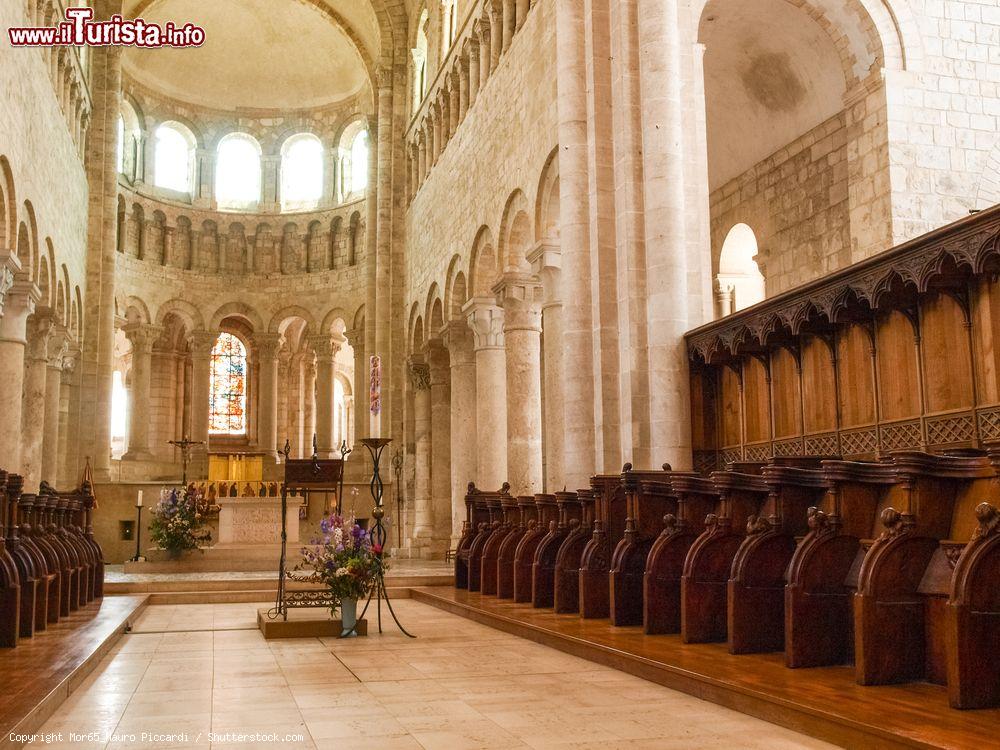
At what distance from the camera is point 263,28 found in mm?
31297

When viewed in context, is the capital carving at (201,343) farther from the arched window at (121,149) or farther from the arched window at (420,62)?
the arched window at (420,62)

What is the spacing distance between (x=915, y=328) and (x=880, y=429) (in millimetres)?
939

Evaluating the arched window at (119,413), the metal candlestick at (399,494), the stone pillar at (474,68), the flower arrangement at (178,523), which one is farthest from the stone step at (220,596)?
the arched window at (119,413)

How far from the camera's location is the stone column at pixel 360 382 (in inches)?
1151

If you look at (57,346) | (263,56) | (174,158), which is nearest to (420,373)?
(57,346)

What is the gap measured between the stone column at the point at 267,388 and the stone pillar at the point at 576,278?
20.5 meters

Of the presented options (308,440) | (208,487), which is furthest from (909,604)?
(308,440)

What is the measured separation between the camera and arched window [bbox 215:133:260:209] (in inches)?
1277

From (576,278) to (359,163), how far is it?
20453 mm

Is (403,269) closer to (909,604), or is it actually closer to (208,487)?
(208,487)

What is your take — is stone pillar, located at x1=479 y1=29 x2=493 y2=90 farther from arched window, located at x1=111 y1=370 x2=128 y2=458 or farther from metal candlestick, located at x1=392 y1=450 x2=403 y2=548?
arched window, located at x1=111 y1=370 x2=128 y2=458

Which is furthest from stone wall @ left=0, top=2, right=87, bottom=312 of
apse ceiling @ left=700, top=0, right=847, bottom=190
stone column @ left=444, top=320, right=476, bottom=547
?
apse ceiling @ left=700, top=0, right=847, bottom=190

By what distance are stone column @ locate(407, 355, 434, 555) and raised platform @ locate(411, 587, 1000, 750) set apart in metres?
16.2

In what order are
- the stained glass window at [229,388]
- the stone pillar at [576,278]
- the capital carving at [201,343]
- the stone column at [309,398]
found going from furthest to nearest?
1. the stone column at [309,398]
2. the stained glass window at [229,388]
3. the capital carving at [201,343]
4. the stone pillar at [576,278]
